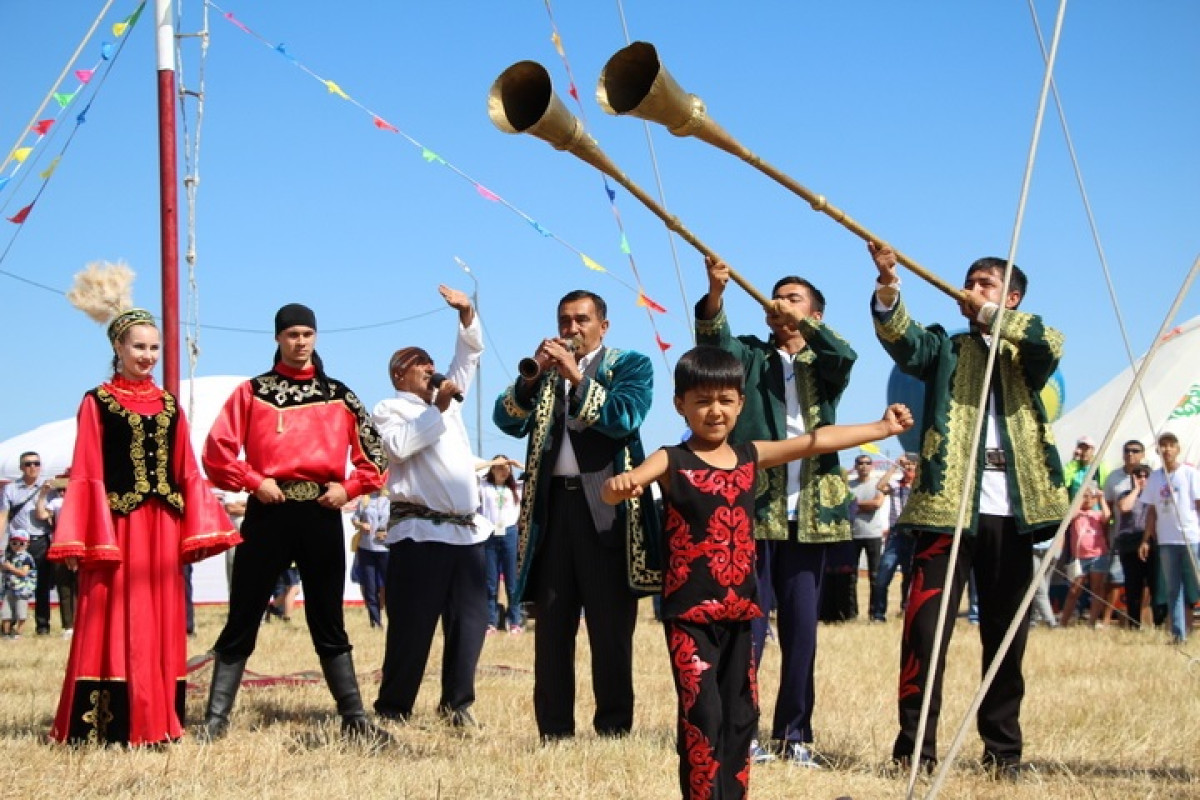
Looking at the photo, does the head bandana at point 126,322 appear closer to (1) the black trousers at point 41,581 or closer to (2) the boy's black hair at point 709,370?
(2) the boy's black hair at point 709,370

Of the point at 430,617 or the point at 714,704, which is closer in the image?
the point at 714,704

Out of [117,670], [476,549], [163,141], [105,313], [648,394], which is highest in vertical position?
[163,141]

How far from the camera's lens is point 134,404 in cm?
603

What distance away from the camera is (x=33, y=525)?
559 inches

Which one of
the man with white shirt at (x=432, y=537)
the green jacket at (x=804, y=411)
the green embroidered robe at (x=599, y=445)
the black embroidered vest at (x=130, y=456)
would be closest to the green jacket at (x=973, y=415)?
the green jacket at (x=804, y=411)

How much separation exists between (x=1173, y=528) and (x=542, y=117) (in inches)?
356

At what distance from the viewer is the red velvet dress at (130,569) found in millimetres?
5805

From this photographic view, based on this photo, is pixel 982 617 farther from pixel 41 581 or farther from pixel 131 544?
pixel 41 581

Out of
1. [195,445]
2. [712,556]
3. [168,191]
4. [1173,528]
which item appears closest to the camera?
[712,556]

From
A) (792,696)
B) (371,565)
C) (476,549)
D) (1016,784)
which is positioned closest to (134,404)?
(476,549)

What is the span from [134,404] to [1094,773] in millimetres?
4074

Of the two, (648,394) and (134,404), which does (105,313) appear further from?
(648,394)

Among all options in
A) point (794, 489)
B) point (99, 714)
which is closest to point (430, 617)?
point (99, 714)

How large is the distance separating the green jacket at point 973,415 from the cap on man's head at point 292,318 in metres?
2.50
